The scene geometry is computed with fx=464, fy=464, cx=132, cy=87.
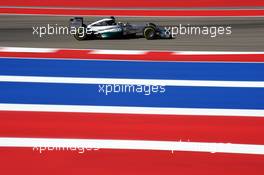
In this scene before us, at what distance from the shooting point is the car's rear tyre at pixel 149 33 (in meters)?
11.9

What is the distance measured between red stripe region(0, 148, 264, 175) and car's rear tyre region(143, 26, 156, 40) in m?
7.24

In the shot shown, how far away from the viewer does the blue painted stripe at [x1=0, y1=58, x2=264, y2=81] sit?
7582 millimetres

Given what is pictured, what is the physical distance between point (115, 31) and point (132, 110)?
6.20 meters

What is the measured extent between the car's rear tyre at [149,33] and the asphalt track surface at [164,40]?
0.15 metres

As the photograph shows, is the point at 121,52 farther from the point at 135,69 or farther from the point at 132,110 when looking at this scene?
the point at 132,110

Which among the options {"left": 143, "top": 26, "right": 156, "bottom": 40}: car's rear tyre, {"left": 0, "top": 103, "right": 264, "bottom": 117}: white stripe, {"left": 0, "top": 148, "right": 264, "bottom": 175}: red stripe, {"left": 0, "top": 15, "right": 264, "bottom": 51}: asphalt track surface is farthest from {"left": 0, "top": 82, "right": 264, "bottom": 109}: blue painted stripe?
{"left": 143, "top": 26, "right": 156, "bottom": 40}: car's rear tyre

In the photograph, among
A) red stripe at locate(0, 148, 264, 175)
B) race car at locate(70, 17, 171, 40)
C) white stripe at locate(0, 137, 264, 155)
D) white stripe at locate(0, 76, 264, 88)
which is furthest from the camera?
race car at locate(70, 17, 171, 40)

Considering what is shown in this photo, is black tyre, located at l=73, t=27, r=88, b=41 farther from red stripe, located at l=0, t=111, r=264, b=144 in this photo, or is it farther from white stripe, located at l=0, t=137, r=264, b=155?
white stripe, located at l=0, t=137, r=264, b=155

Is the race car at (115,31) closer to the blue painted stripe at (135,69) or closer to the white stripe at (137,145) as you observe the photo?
the blue painted stripe at (135,69)

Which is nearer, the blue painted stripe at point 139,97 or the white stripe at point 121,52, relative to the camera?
the blue painted stripe at point 139,97

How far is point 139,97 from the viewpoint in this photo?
6.56 m

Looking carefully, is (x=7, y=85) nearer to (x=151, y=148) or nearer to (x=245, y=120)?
(x=151, y=148)
